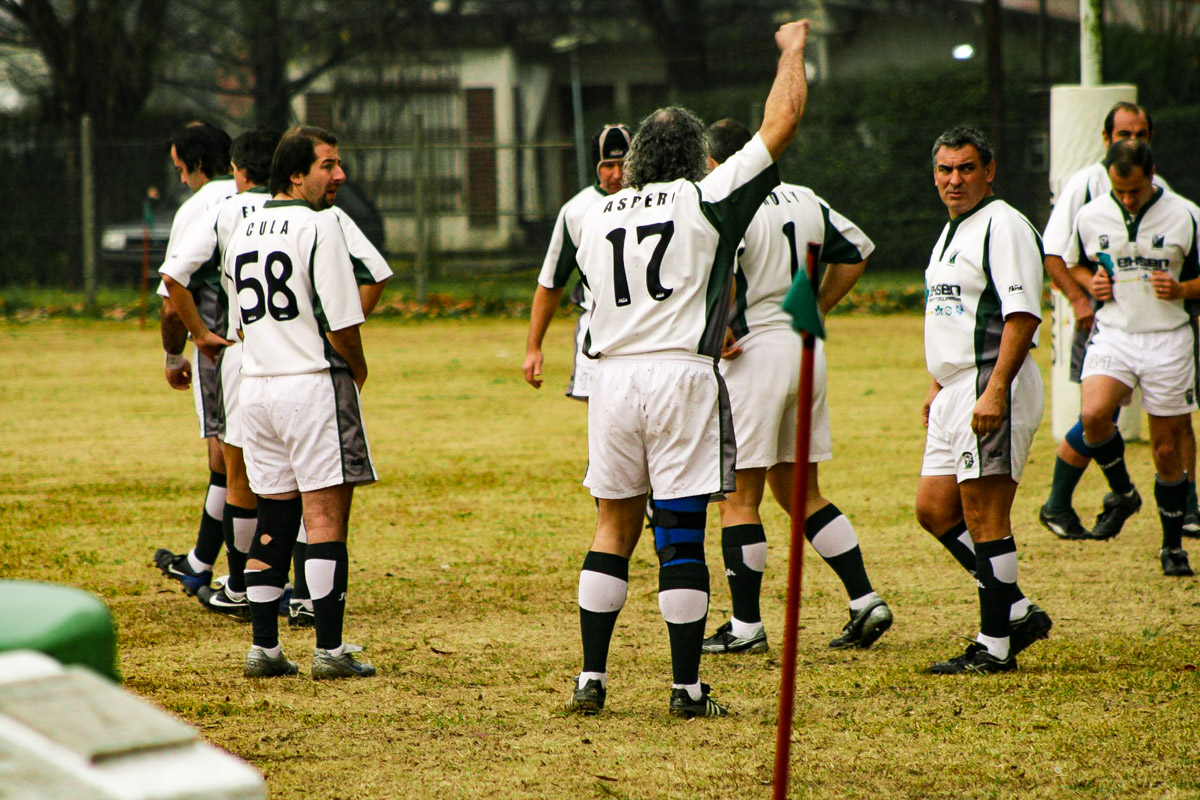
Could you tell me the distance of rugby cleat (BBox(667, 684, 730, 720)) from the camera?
4602 millimetres

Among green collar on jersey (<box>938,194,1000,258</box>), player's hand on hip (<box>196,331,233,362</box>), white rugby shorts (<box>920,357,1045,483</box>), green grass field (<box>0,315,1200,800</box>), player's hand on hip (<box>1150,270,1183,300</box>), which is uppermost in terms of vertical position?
green collar on jersey (<box>938,194,1000,258</box>)

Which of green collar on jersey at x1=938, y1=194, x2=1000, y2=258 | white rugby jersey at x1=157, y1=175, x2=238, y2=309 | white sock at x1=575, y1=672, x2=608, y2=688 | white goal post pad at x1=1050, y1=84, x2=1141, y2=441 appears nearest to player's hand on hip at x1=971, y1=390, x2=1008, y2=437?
green collar on jersey at x1=938, y1=194, x2=1000, y2=258

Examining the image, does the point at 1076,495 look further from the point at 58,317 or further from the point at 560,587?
the point at 58,317

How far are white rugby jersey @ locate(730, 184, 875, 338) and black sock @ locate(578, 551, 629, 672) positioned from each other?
136 cm

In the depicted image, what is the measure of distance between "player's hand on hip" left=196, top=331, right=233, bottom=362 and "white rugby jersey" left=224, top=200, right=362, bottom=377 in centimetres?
78

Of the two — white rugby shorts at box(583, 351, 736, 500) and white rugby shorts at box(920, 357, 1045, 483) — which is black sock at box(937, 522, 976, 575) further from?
white rugby shorts at box(583, 351, 736, 500)

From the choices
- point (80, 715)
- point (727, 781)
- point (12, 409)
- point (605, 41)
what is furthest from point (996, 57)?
point (80, 715)

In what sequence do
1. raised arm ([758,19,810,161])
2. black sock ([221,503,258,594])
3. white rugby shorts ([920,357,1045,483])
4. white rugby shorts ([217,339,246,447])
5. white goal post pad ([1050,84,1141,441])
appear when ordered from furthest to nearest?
white goal post pad ([1050,84,1141,441]) < black sock ([221,503,258,594]) < white rugby shorts ([217,339,246,447]) < white rugby shorts ([920,357,1045,483]) < raised arm ([758,19,810,161])

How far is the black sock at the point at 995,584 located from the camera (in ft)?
16.9

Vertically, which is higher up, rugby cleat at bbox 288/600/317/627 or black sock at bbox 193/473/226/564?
black sock at bbox 193/473/226/564

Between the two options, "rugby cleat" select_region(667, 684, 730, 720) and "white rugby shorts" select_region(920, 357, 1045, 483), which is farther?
"white rugby shorts" select_region(920, 357, 1045, 483)

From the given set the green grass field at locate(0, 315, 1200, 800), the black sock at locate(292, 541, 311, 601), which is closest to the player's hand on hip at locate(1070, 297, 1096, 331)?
the green grass field at locate(0, 315, 1200, 800)

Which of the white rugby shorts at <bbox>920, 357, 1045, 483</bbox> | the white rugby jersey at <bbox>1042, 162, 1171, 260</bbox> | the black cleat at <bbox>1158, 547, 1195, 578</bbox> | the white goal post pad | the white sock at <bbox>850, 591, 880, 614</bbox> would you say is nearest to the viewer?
the white rugby shorts at <bbox>920, 357, 1045, 483</bbox>

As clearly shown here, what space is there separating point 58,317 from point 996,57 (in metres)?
15.6
